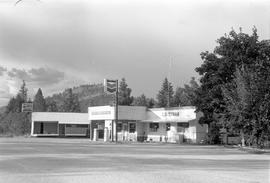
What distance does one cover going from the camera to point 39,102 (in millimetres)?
134125

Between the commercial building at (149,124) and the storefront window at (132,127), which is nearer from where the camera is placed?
the commercial building at (149,124)

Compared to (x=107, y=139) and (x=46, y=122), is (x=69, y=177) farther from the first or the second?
(x=46, y=122)

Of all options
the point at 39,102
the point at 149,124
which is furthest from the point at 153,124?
the point at 39,102

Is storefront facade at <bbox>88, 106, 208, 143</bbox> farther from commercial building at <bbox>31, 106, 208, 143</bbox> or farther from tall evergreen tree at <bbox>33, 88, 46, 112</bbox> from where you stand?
tall evergreen tree at <bbox>33, 88, 46, 112</bbox>

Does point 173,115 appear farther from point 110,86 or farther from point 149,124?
point 110,86

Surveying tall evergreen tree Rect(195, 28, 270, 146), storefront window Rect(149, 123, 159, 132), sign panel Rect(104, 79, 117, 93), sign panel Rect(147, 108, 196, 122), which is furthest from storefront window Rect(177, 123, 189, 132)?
sign panel Rect(104, 79, 117, 93)

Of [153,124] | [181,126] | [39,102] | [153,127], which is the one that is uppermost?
[39,102]

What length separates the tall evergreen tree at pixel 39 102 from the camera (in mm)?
131625

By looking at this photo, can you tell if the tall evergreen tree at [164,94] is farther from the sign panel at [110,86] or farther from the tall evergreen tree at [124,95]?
the sign panel at [110,86]

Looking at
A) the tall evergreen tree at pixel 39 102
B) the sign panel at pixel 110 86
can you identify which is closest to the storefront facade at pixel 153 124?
the sign panel at pixel 110 86

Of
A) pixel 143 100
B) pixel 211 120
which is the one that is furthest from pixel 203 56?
pixel 143 100

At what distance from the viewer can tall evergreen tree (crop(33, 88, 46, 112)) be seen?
131625mm

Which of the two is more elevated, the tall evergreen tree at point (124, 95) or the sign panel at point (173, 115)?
the tall evergreen tree at point (124, 95)

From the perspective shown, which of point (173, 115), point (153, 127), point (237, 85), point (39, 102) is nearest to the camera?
point (237, 85)
